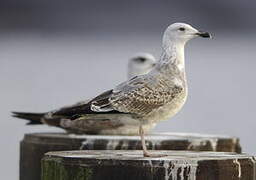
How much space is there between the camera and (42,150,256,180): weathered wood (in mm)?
5160

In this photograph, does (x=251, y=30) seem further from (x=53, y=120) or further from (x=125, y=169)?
(x=125, y=169)

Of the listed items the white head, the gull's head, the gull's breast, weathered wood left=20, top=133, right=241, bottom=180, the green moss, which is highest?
the white head

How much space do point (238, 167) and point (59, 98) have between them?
11.2 m

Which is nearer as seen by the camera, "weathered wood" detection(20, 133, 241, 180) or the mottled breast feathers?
the mottled breast feathers

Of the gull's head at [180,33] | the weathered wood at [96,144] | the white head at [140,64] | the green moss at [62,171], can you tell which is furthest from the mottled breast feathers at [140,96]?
the white head at [140,64]

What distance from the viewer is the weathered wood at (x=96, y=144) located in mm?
7059

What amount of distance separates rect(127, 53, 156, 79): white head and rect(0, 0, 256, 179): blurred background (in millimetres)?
6194

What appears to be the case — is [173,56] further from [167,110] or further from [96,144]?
[96,144]

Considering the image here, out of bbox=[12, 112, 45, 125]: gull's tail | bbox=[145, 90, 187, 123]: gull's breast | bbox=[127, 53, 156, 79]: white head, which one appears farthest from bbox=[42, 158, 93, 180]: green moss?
bbox=[127, 53, 156, 79]: white head

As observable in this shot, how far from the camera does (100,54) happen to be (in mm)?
21172

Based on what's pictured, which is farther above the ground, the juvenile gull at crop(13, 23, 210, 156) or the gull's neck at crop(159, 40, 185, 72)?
the gull's neck at crop(159, 40, 185, 72)

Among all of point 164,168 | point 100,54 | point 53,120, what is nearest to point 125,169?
point 164,168

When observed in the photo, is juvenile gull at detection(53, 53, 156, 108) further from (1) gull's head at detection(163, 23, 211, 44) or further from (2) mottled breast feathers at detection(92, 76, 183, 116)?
(2) mottled breast feathers at detection(92, 76, 183, 116)

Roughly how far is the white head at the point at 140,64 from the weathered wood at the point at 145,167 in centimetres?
390
